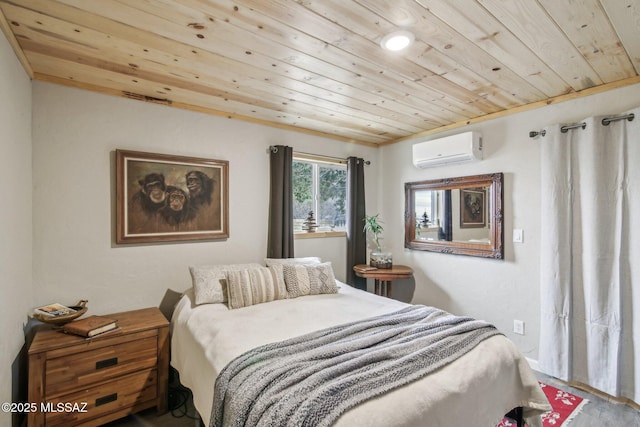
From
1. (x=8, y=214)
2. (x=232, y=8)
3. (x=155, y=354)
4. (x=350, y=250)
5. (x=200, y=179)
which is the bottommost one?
(x=155, y=354)

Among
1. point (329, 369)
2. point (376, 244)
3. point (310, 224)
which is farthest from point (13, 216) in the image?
point (376, 244)

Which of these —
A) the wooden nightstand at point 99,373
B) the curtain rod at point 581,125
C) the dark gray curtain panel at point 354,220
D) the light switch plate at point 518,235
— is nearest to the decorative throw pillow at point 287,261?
the dark gray curtain panel at point 354,220

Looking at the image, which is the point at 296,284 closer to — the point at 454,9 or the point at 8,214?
the point at 8,214

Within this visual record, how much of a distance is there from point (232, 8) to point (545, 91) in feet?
7.67

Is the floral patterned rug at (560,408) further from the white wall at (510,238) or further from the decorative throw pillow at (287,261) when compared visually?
the decorative throw pillow at (287,261)

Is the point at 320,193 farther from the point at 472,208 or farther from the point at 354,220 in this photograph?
the point at 472,208

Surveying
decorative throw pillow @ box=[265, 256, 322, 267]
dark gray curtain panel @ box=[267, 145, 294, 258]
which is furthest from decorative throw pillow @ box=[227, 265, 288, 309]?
dark gray curtain panel @ box=[267, 145, 294, 258]

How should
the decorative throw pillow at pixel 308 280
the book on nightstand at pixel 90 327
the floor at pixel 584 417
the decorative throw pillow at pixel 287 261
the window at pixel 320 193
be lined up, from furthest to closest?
the window at pixel 320 193 → the decorative throw pillow at pixel 287 261 → the decorative throw pillow at pixel 308 280 → the floor at pixel 584 417 → the book on nightstand at pixel 90 327

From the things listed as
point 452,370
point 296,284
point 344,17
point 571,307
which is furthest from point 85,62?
point 571,307

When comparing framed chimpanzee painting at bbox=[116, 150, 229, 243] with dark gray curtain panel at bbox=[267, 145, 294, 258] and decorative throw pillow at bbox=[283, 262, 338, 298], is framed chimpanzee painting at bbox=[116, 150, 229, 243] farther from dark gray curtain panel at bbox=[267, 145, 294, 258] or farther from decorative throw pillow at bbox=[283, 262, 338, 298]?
decorative throw pillow at bbox=[283, 262, 338, 298]

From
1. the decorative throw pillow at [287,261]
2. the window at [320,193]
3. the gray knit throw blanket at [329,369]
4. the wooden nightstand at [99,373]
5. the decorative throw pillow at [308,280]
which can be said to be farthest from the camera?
the window at [320,193]

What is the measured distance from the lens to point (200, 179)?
8.87 ft

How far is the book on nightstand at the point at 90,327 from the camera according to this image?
1874mm

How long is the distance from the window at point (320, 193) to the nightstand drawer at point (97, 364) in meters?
1.78
